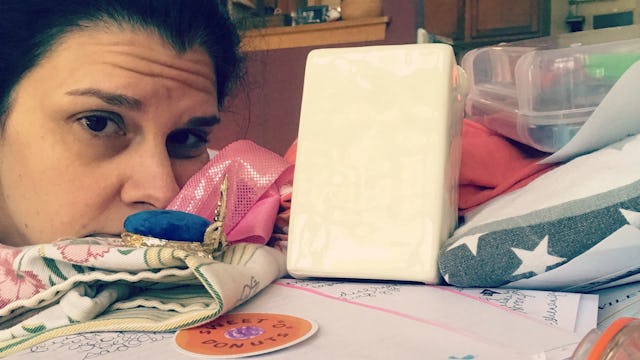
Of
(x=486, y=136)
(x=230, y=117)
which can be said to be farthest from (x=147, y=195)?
(x=230, y=117)

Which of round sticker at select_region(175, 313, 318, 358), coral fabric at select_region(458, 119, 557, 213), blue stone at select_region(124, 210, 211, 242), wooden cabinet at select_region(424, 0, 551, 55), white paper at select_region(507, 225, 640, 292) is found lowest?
round sticker at select_region(175, 313, 318, 358)

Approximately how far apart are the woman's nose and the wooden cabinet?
2809 millimetres

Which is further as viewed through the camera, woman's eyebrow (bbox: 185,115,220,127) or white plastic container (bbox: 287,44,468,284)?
woman's eyebrow (bbox: 185,115,220,127)

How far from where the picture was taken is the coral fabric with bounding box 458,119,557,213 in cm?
56

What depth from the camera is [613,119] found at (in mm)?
464

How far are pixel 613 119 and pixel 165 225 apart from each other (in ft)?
1.19

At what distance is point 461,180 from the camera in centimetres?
58

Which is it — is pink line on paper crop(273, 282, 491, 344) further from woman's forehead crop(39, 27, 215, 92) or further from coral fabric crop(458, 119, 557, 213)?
woman's forehead crop(39, 27, 215, 92)

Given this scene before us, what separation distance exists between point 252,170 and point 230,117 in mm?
1002

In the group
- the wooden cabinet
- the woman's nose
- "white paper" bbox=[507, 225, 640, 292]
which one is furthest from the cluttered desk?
the wooden cabinet

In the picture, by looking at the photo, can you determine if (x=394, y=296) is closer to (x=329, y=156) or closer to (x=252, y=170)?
(x=329, y=156)

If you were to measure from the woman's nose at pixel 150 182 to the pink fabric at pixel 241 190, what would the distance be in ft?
0.05

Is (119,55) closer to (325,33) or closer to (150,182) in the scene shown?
(150,182)

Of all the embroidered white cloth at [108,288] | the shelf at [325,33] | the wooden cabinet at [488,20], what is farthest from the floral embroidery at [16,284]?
the wooden cabinet at [488,20]
